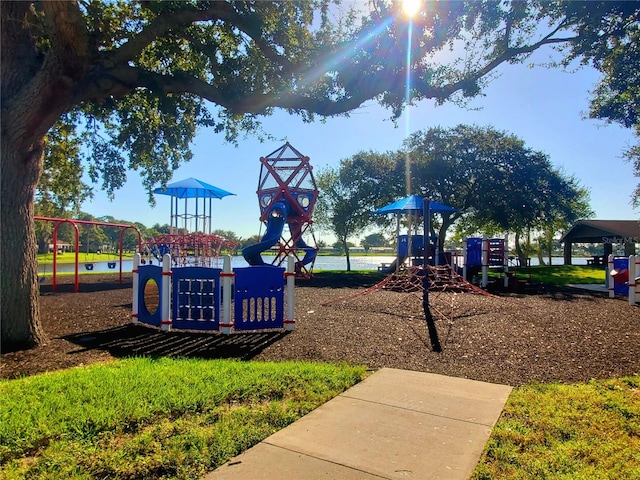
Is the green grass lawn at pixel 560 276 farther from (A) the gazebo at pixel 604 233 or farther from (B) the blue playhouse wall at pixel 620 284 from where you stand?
(A) the gazebo at pixel 604 233

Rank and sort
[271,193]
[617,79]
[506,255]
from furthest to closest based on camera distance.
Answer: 1. [271,193]
2. [506,255]
3. [617,79]

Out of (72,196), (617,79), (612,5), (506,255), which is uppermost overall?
(612,5)

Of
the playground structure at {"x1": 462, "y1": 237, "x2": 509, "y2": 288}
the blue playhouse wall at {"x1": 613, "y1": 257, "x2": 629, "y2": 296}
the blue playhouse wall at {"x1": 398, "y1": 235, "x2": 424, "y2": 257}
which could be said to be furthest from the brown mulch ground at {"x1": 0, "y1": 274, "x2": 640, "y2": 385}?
the blue playhouse wall at {"x1": 398, "y1": 235, "x2": 424, "y2": 257}

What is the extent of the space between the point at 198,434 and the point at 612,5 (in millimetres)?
9537

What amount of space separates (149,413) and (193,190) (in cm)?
1767

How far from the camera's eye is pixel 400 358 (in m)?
5.96

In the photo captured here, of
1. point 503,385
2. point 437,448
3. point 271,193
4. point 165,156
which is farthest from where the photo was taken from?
point 271,193

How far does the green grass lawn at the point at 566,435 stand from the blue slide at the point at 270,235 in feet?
44.1

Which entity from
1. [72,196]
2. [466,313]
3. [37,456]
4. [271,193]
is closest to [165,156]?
[72,196]

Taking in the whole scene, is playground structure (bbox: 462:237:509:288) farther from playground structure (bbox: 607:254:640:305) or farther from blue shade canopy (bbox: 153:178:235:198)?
blue shade canopy (bbox: 153:178:235:198)

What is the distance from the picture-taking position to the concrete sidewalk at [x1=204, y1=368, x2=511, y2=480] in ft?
9.30

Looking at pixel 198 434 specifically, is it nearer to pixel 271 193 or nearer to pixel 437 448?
pixel 437 448

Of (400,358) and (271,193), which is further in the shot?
(271,193)

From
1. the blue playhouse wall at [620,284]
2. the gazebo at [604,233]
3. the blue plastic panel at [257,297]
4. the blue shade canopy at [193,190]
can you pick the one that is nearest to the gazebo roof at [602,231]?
the gazebo at [604,233]
